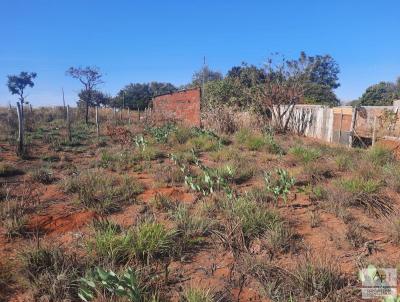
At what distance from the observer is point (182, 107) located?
766 inches

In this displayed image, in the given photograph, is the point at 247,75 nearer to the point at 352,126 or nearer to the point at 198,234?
the point at 352,126

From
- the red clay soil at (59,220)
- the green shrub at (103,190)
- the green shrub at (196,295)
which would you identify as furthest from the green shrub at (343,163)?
the green shrub at (196,295)

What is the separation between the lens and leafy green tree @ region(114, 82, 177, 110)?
1647 inches

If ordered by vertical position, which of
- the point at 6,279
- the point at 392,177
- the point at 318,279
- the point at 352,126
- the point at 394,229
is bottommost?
the point at 6,279

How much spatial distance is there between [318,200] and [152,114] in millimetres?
14191

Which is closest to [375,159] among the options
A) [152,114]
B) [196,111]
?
[196,111]

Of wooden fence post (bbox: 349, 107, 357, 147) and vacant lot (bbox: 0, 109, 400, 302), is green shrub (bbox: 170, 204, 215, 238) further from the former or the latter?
wooden fence post (bbox: 349, 107, 357, 147)

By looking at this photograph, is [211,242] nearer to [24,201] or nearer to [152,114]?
[24,201]

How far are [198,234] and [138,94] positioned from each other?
154 feet

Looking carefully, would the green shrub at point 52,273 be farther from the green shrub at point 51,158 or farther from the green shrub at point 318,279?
the green shrub at point 51,158

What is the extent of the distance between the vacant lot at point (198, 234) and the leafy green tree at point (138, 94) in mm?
33757

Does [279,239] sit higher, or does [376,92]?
[376,92]

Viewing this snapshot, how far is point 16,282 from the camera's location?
3.02m

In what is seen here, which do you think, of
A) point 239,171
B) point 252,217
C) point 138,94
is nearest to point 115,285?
point 252,217
